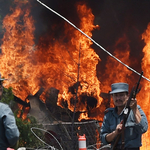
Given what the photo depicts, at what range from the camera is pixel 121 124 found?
3.48 meters

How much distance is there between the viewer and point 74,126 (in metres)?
10.9

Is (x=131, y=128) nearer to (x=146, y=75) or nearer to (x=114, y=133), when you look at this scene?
(x=114, y=133)

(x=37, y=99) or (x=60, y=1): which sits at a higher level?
(x=60, y=1)

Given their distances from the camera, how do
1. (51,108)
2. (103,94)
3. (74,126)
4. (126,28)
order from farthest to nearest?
Answer: 1. (126,28)
2. (103,94)
3. (51,108)
4. (74,126)

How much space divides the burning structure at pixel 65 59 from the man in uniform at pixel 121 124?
8279 millimetres

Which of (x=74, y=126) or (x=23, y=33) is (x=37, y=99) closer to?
(x=74, y=126)

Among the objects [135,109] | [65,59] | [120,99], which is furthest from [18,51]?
[135,109]

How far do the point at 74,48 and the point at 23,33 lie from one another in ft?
7.90

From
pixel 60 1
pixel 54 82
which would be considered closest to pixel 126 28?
pixel 60 1

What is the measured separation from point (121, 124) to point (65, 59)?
9.82 m

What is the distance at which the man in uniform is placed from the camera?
350 cm

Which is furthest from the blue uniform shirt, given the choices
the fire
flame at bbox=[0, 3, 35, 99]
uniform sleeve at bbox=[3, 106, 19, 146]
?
flame at bbox=[0, 3, 35, 99]

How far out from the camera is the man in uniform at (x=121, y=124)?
3.50 m

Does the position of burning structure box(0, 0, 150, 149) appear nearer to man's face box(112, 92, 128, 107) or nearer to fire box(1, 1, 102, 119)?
fire box(1, 1, 102, 119)
